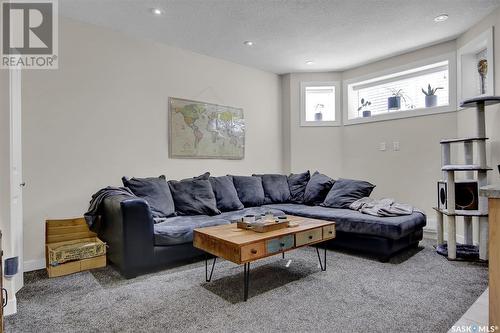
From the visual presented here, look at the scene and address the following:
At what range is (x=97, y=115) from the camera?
3223mm

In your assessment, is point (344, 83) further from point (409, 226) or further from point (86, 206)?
point (86, 206)

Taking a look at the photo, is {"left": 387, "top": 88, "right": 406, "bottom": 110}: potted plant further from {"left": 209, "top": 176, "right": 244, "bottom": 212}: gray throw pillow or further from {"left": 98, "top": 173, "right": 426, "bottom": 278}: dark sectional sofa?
{"left": 209, "top": 176, "right": 244, "bottom": 212}: gray throw pillow

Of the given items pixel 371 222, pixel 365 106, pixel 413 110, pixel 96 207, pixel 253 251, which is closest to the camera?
pixel 253 251

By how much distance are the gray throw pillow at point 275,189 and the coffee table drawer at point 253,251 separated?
6.95 ft

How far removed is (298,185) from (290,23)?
89.5 inches

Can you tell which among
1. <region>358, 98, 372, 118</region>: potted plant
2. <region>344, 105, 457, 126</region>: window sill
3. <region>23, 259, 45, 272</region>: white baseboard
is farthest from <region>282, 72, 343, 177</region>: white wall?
<region>23, 259, 45, 272</region>: white baseboard

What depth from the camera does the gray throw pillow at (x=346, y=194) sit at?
375cm

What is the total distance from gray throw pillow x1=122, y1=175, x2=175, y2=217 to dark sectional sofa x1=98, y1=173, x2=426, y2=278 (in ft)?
0.15

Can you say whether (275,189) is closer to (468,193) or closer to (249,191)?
(249,191)

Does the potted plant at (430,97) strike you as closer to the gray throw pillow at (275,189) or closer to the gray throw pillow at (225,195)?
the gray throw pillow at (275,189)

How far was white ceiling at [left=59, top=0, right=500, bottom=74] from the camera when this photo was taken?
2834 mm

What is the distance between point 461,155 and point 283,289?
2.98m

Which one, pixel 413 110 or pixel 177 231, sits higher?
pixel 413 110

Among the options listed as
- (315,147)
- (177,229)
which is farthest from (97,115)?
(315,147)
